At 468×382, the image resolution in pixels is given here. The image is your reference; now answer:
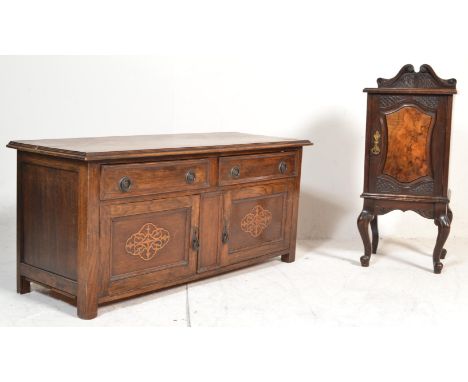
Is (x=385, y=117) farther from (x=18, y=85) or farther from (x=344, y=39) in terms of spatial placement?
(x=18, y=85)

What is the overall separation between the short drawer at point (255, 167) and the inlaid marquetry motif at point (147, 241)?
487 millimetres

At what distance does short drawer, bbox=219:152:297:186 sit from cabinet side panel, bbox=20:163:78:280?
902 millimetres

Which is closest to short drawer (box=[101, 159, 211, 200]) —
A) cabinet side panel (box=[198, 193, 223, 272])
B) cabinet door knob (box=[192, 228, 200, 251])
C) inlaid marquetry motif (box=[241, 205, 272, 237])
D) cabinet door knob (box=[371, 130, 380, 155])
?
cabinet side panel (box=[198, 193, 223, 272])

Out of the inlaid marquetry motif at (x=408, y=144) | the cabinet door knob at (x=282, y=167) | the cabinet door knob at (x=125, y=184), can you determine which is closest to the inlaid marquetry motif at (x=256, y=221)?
the cabinet door knob at (x=282, y=167)

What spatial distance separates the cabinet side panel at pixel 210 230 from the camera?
4082 millimetres

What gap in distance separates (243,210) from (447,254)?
1.59 m

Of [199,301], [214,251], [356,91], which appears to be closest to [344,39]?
[356,91]

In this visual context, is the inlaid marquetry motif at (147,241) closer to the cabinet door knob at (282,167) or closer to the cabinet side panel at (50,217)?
the cabinet side panel at (50,217)

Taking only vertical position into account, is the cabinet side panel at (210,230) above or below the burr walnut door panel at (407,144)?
below

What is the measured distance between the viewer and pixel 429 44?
5359mm

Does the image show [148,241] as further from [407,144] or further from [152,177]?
[407,144]

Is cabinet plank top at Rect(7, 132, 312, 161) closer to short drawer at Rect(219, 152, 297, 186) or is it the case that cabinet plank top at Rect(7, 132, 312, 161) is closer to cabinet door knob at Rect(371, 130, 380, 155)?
short drawer at Rect(219, 152, 297, 186)

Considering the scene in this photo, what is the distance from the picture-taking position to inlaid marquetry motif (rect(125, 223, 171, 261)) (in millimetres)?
3725

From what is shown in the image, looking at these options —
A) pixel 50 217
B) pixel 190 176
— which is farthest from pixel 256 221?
pixel 50 217
